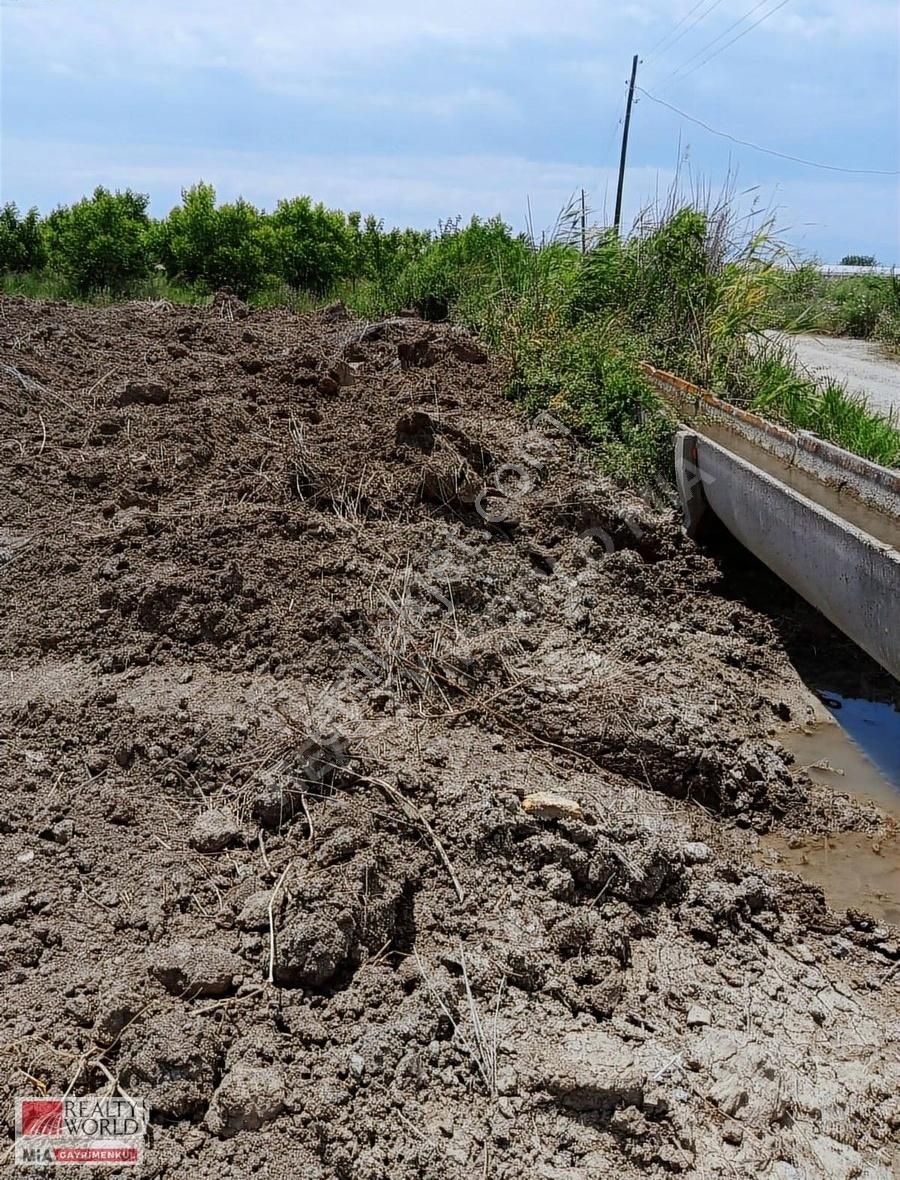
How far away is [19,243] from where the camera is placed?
11.8 meters

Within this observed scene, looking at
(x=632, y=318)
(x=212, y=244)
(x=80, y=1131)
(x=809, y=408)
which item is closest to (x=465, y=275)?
(x=632, y=318)

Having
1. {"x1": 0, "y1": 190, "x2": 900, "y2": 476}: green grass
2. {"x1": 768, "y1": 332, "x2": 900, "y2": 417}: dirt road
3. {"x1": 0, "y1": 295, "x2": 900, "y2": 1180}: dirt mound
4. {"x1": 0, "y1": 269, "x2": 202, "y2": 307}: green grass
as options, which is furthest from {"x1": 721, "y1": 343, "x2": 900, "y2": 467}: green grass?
{"x1": 0, "y1": 269, "x2": 202, "y2": 307}: green grass

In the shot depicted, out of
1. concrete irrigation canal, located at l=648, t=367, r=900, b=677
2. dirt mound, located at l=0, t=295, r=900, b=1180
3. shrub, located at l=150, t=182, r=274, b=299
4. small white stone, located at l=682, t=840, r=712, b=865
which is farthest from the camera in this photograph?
shrub, located at l=150, t=182, r=274, b=299

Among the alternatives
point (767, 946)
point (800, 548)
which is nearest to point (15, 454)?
point (800, 548)

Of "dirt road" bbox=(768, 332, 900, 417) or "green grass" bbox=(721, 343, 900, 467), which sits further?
"dirt road" bbox=(768, 332, 900, 417)

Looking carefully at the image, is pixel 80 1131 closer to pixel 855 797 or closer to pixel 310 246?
pixel 855 797

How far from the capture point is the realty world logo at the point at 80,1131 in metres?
1.84

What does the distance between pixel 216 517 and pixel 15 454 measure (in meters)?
1.51

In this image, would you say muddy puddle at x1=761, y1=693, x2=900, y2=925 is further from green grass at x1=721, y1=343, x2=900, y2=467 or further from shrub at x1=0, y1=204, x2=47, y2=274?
shrub at x1=0, y1=204, x2=47, y2=274

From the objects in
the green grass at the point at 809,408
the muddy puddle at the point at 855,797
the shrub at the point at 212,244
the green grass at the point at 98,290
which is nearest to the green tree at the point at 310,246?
the shrub at the point at 212,244

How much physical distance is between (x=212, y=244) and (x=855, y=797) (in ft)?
34.4

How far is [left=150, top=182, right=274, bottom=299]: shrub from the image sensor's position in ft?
37.3

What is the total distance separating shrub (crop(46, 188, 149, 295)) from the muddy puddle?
9.84 metres

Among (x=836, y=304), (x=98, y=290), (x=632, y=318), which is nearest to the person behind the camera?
(x=632, y=318)
